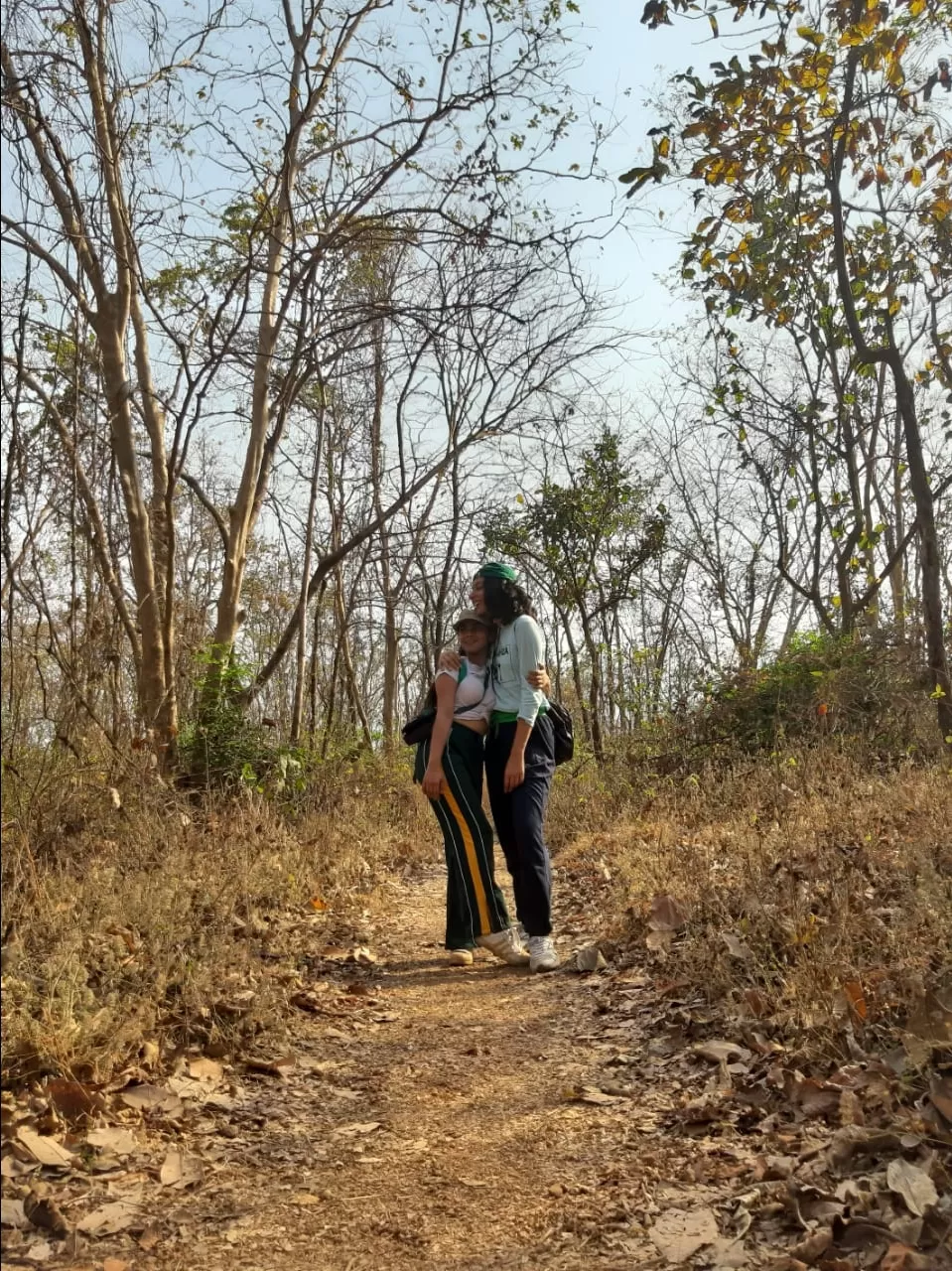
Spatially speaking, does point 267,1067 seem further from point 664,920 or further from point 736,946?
point 664,920

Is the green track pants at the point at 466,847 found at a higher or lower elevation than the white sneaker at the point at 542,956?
higher

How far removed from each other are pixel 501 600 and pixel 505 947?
1723mm

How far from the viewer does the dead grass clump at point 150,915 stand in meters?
3.08

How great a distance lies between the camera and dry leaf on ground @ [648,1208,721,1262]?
2145 millimetres

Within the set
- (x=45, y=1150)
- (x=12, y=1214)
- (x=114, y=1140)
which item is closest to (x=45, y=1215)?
(x=12, y=1214)

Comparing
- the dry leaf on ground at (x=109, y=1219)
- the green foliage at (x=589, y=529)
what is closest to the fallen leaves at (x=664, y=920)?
the dry leaf on ground at (x=109, y=1219)

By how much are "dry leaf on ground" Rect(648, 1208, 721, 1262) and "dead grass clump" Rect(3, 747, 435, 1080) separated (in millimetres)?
1713

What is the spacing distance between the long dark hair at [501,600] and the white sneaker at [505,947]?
1.56 metres

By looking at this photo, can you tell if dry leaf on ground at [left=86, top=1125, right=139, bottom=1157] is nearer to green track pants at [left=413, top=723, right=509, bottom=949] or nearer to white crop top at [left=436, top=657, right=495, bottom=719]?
green track pants at [left=413, top=723, right=509, bottom=949]

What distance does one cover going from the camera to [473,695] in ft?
15.5

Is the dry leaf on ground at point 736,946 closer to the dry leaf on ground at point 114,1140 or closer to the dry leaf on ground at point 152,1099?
the dry leaf on ground at point 152,1099

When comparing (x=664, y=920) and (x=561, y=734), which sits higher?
(x=561, y=734)

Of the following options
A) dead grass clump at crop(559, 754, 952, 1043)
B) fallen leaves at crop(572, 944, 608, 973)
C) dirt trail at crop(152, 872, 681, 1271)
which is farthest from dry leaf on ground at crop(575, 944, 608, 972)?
dirt trail at crop(152, 872, 681, 1271)

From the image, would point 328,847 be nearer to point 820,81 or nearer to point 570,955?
point 570,955
